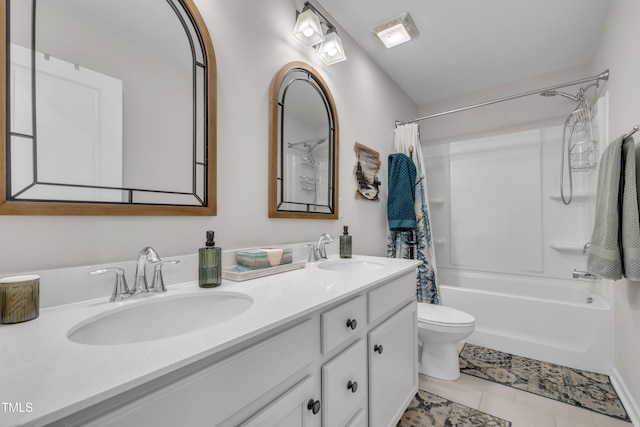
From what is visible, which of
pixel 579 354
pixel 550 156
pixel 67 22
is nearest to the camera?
pixel 67 22

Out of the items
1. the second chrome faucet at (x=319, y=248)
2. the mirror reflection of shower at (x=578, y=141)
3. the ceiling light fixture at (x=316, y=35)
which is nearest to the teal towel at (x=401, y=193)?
the second chrome faucet at (x=319, y=248)

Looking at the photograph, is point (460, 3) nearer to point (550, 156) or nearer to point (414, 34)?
point (414, 34)

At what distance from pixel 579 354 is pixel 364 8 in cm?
278

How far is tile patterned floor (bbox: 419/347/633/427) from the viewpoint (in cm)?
146

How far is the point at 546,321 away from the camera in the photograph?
7.03 ft

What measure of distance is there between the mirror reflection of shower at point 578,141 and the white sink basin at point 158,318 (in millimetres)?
2667

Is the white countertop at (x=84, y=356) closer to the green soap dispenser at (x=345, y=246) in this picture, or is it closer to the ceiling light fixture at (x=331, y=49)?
the green soap dispenser at (x=345, y=246)

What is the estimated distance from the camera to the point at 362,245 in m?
2.21

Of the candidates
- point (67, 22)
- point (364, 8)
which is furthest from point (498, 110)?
point (67, 22)

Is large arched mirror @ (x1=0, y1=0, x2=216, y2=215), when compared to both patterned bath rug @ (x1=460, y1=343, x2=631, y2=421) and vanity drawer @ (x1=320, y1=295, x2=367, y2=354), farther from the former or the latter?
patterned bath rug @ (x1=460, y1=343, x2=631, y2=421)

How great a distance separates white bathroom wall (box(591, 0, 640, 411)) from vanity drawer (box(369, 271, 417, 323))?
3.75 ft

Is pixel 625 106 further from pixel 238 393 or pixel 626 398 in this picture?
pixel 238 393

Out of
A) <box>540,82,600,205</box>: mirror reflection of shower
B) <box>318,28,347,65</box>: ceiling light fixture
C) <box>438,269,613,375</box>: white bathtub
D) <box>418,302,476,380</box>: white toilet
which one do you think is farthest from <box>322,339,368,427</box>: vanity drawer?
<box>540,82,600,205</box>: mirror reflection of shower

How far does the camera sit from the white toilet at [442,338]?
1767 mm
